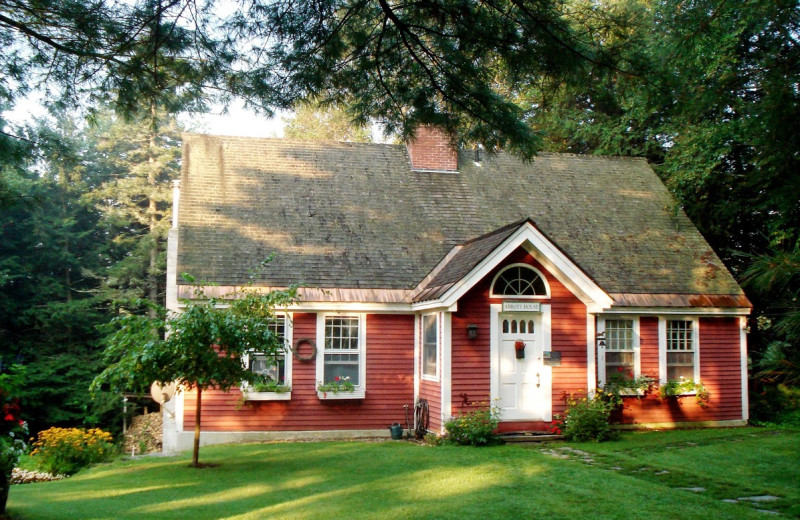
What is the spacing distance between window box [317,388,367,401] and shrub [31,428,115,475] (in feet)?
14.4

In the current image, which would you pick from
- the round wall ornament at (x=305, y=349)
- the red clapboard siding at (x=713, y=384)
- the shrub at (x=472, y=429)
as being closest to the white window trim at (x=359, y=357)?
the round wall ornament at (x=305, y=349)

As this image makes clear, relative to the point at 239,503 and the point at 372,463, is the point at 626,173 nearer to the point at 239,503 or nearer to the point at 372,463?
the point at 372,463

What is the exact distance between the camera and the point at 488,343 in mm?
13859

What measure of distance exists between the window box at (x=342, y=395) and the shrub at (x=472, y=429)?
2315 millimetres

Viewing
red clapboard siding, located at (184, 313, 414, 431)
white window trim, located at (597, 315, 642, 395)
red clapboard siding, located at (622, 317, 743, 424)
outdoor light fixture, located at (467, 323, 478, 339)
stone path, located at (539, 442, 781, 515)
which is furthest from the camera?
red clapboard siding, located at (622, 317, 743, 424)

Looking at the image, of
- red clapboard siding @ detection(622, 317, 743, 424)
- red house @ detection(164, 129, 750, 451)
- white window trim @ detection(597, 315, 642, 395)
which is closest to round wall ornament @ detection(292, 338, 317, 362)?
red house @ detection(164, 129, 750, 451)

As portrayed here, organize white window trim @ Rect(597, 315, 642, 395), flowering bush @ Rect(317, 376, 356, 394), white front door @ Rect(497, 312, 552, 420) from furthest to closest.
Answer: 1. white window trim @ Rect(597, 315, 642, 395)
2. flowering bush @ Rect(317, 376, 356, 394)
3. white front door @ Rect(497, 312, 552, 420)

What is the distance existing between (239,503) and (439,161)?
1207 centimetres

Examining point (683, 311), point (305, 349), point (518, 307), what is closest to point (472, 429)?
point (518, 307)

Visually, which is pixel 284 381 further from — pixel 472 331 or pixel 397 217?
→ pixel 397 217

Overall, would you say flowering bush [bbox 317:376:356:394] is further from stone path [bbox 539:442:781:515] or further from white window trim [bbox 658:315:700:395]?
white window trim [bbox 658:315:700:395]

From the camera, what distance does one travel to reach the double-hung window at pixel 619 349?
51.2ft

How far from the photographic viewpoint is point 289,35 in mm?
7414

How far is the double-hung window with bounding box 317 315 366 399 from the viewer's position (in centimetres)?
1496
